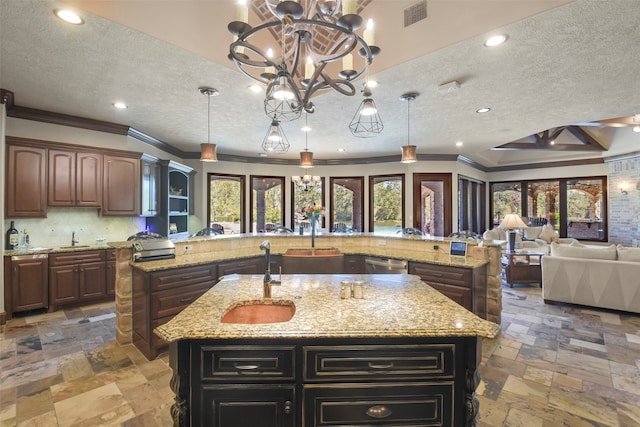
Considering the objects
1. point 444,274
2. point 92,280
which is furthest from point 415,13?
point 92,280

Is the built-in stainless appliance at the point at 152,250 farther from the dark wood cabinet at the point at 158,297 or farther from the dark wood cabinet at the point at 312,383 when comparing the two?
the dark wood cabinet at the point at 312,383

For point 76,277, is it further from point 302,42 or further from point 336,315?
point 302,42

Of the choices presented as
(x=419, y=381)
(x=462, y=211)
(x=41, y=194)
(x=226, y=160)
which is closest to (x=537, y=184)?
(x=462, y=211)

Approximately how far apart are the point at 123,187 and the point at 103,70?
2.37m

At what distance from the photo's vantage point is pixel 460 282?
3256 millimetres

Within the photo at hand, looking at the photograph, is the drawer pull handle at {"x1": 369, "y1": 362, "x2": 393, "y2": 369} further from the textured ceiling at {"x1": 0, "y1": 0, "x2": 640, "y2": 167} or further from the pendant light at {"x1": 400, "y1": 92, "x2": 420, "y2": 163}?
the pendant light at {"x1": 400, "y1": 92, "x2": 420, "y2": 163}

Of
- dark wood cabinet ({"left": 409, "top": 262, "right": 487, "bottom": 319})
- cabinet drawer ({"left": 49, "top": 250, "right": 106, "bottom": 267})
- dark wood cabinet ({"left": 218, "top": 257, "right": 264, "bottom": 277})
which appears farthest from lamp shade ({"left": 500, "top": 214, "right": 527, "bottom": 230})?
cabinet drawer ({"left": 49, "top": 250, "right": 106, "bottom": 267})

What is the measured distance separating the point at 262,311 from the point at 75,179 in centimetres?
419

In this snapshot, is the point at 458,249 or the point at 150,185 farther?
the point at 150,185

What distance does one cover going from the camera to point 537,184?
9305 mm

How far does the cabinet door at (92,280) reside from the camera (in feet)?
14.1

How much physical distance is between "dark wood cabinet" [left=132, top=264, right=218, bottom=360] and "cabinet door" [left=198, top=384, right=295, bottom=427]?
183cm

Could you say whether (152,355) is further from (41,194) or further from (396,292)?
(41,194)

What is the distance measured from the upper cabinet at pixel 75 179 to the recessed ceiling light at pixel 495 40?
16.8ft
